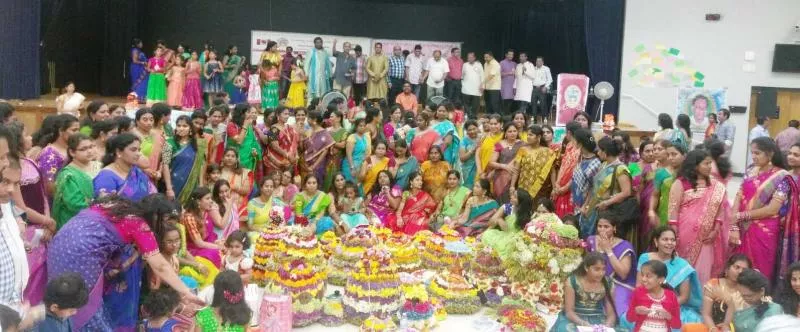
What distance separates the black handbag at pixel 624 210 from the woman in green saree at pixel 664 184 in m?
0.11

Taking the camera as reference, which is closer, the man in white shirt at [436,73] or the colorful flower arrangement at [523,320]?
the colorful flower arrangement at [523,320]

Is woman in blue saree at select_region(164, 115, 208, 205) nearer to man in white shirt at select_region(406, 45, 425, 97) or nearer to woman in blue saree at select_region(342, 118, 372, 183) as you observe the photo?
woman in blue saree at select_region(342, 118, 372, 183)

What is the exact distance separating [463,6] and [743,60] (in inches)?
184

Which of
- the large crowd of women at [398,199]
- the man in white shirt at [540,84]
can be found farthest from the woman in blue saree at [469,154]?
the man in white shirt at [540,84]

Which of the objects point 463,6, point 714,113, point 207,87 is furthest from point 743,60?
→ point 207,87

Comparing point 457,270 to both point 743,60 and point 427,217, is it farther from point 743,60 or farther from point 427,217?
point 743,60

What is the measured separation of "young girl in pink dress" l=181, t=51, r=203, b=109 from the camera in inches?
454

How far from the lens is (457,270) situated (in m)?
5.81

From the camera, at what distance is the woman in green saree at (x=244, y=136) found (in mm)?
7438

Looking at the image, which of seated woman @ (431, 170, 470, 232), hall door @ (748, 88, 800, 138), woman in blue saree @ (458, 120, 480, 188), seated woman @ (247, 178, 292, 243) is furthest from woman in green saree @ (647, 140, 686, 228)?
hall door @ (748, 88, 800, 138)

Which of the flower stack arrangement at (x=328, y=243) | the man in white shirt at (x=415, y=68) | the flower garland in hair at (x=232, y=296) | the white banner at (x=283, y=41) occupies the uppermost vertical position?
the white banner at (x=283, y=41)

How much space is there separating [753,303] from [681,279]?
21.2 inches

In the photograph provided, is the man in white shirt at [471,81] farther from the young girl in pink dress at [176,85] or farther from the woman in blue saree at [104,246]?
the woman in blue saree at [104,246]

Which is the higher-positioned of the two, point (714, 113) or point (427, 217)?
point (714, 113)
